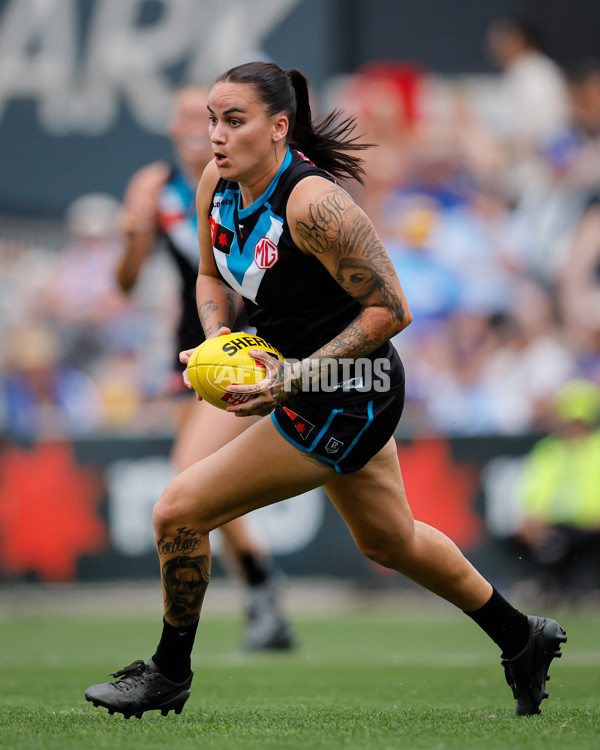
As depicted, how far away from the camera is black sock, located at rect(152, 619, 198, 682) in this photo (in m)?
4.27

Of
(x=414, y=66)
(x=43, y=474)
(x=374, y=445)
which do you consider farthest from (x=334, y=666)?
(x=414, y=66)

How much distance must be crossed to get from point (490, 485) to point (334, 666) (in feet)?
13.2

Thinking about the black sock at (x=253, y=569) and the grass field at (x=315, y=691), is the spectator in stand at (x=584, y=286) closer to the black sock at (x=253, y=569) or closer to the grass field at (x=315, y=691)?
the grass field at (x=315, y=691)

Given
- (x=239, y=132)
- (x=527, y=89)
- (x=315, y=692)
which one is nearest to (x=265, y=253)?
(x=239, y=132)

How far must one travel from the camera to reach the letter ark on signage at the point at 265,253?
412cm

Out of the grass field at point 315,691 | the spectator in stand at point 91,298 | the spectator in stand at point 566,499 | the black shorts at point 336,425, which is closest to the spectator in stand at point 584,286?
the spectator in stand at point 566,499

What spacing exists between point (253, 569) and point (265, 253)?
3.25 metres

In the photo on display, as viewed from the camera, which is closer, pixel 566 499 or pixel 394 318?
pixel 394 318

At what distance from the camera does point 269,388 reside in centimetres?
391

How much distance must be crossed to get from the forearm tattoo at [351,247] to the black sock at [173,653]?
1366 mm

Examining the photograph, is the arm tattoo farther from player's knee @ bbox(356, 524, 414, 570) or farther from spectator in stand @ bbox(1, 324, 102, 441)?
spectator in stand @ bbox(1, 324, 102, 441)

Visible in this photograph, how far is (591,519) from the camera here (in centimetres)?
981

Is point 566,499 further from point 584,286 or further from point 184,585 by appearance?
point 184,585

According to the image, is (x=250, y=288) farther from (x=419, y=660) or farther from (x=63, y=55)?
(x=63, y=55)
